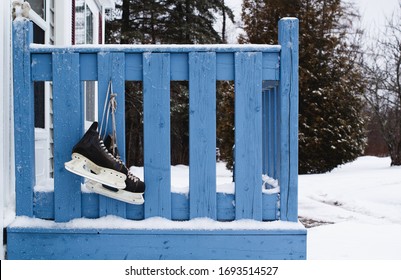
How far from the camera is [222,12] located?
1647 cm

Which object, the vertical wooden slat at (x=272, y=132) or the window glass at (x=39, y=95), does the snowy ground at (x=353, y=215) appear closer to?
the vertical wooden slat at (x=272, y=132)

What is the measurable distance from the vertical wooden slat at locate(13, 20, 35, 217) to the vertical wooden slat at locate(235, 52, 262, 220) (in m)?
1.00

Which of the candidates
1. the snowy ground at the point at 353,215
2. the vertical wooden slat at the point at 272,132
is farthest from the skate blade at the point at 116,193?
the snowy ground at the point at 353,215

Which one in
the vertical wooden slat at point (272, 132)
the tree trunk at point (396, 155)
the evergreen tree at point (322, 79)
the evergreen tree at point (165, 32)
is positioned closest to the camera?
the vertical wooden slat at point (272, 132)

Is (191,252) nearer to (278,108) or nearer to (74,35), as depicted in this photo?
(278,108)

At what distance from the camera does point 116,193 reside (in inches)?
83.5

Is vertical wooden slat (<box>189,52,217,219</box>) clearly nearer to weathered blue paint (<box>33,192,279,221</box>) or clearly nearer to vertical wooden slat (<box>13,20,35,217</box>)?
weathered blue paint (<box>33,192,279,221</box>)

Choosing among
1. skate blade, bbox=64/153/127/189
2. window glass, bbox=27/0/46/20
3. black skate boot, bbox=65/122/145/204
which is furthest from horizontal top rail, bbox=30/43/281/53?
window glass, bbox=27/0/46/20

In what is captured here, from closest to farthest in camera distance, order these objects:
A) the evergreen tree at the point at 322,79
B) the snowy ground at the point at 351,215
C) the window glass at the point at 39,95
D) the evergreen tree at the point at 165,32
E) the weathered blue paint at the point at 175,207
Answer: the weathered blue paint at the point at 175,207 → the window glass at the point at 39,95 → the snowy ground at the point at 351,215 → the evergreen tree at the point at 322,79 → the evergreen tree at the point at 165,32

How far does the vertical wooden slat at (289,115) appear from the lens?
7.16 ft

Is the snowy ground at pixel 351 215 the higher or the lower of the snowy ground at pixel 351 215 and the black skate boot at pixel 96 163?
the lower

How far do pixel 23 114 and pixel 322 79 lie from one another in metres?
10.3

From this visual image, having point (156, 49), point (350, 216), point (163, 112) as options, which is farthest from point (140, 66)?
point (350, 216)

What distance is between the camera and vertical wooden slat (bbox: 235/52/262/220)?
220cm
